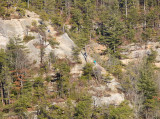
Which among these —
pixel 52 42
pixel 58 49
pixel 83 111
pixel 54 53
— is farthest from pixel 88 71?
pixel 52 42

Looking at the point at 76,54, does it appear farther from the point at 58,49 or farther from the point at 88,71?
the point at 88,71

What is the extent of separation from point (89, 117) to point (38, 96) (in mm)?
9428

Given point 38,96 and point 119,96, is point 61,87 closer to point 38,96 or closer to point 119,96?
point 38,96

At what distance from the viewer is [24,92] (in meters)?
26.7

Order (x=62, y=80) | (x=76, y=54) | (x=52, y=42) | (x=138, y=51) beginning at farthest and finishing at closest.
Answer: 1. (x=138, y=51)
2. (x=52, y=42)
3. (x=76, y=54)
4. (x=62, y=80)

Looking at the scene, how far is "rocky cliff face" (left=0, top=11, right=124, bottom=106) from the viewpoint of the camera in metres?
30.5

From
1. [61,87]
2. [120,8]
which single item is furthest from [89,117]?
[120,8]

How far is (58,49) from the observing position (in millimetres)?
37594

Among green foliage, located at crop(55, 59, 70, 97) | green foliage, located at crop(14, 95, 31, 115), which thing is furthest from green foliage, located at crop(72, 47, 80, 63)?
green foliage, located at crop(14, 95, 31, 115)

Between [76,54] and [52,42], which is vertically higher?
[52,42]

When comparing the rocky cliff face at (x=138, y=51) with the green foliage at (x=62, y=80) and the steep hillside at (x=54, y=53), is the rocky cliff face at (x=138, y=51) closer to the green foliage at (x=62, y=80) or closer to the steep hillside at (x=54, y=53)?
the steep hillside at (x=54, y=53)

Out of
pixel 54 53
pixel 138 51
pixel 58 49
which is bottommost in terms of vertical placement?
pixel 138 51

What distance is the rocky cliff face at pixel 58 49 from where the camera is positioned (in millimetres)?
30547

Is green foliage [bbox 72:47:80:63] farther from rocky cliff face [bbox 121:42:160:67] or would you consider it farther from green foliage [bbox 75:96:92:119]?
rocky cliff face [bbox 121:42:160:67]
